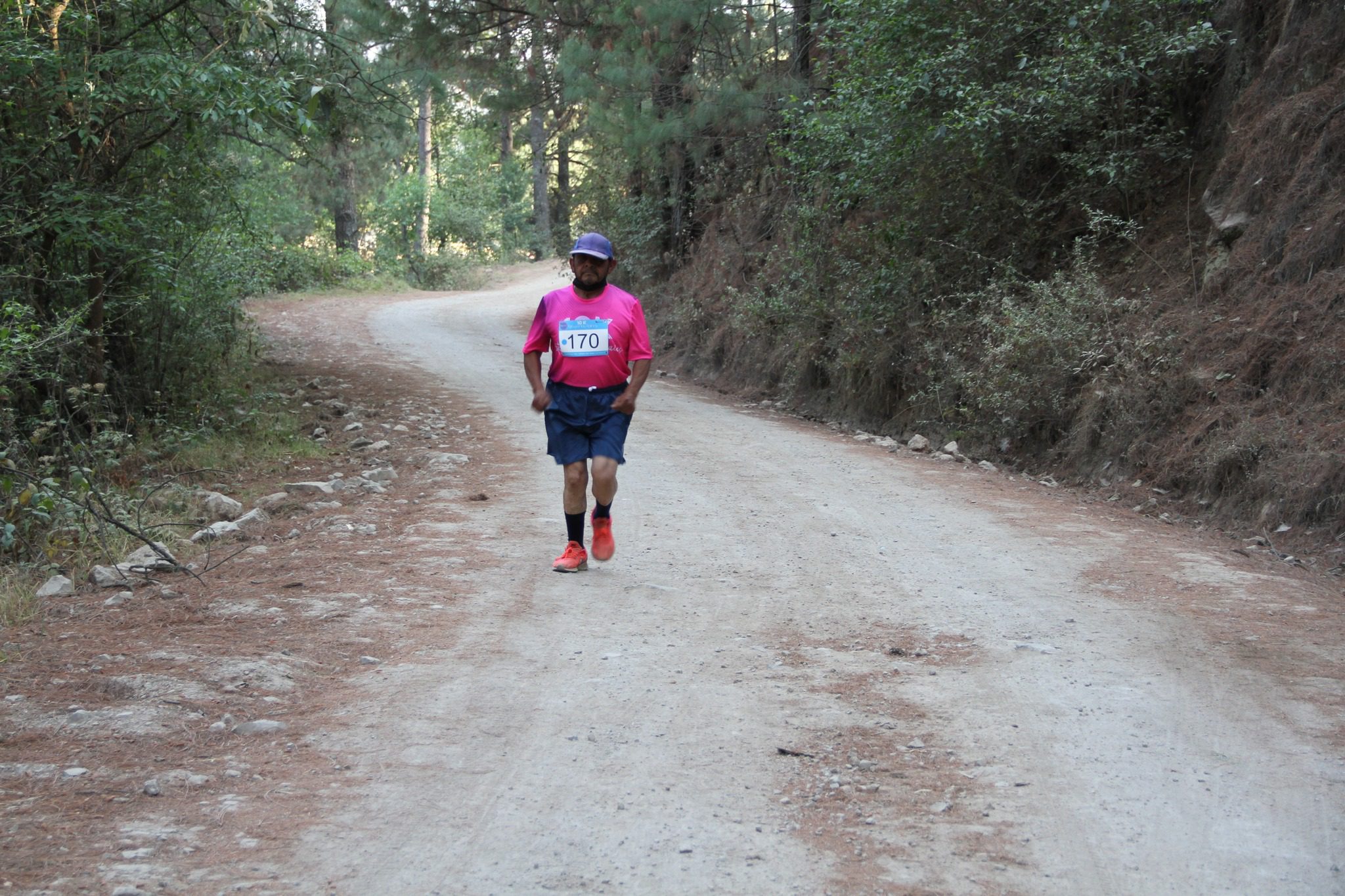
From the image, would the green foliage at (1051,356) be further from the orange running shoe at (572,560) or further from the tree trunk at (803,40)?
the tree trunk at (803,40)

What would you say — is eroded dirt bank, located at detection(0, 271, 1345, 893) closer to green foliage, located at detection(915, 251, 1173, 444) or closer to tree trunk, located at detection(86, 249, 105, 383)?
green foliage, located at detection(915, 251, 1173, 444)

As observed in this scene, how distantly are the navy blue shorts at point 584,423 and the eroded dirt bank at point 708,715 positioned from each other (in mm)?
743

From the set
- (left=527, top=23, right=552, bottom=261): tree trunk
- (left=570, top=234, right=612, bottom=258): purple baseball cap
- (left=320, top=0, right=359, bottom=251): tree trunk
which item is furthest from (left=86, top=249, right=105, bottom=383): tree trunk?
(left=320, top=0, right=359, bottom=251): tree trunk

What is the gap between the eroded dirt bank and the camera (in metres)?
3.46

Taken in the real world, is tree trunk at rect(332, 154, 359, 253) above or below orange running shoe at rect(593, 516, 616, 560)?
above

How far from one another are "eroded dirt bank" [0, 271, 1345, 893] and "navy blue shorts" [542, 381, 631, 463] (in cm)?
74

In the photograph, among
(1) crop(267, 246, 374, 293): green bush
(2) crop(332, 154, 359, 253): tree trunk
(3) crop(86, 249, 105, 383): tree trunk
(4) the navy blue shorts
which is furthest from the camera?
(2) crop(332, 154, 359, 253): tree trunk

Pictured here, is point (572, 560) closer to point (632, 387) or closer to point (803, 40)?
point (632, 387)

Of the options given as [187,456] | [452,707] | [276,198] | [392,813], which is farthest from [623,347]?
[276,198]

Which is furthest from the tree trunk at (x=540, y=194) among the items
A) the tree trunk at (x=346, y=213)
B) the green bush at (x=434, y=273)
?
the tree trunk at (x=346, y=213)

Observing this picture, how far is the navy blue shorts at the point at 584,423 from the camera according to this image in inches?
259

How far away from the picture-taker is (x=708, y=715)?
462 centimetres

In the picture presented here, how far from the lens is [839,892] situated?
328 centimetres

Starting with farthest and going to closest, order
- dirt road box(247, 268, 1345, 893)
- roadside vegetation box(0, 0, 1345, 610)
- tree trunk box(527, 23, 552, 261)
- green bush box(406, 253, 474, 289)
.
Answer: green bush box(406, 253, 474, 289) → tree trunk box(527, 23, 552, 261) → roadside vegetation box(0, 0, 1345, 610) → dirt road box(247, 268, 1345, 893)
